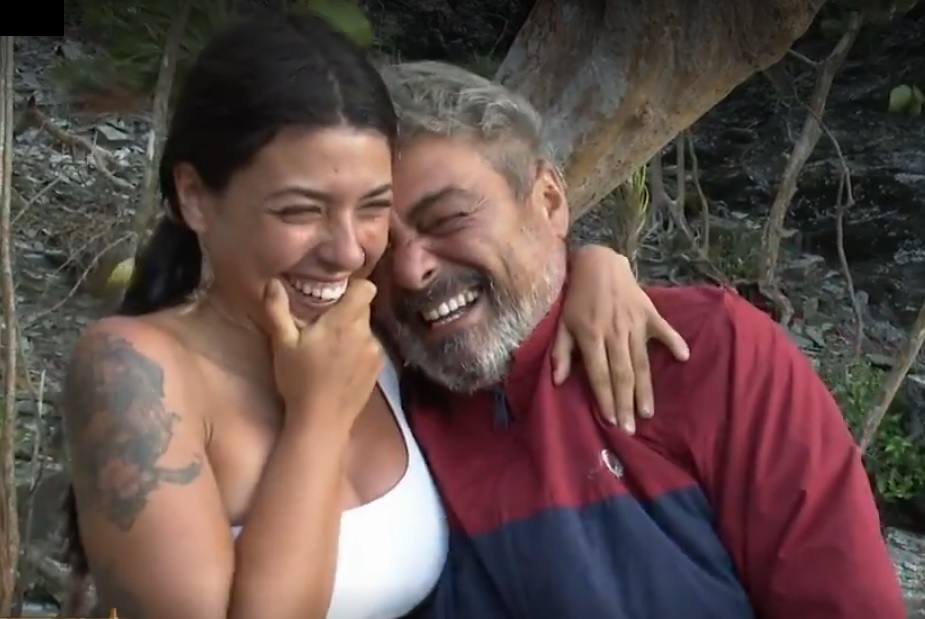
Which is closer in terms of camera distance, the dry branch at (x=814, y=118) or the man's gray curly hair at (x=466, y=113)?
the man's gray curly hair at (x=466, y=113)

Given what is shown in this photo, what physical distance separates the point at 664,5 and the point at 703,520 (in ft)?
3.64

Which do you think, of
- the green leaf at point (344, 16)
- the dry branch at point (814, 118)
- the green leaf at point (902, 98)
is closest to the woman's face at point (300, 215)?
the green leaf at point (344, 16)

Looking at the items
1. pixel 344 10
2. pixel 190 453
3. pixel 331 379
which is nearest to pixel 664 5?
pixel 344 10

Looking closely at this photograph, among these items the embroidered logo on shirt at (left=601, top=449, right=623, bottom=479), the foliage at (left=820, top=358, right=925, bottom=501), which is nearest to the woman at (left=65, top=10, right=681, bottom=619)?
the embroidered logo on shirt at (left=601, top=449, right=623, bottom=479)

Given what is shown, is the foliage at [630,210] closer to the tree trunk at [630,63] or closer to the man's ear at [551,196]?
the tree trunk at [630,63]

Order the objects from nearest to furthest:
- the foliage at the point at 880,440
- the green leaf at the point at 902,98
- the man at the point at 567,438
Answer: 1. the man at the point at 567,438
2. the green leaf at the point at 902,98
3. the foliage at the point at 880,440

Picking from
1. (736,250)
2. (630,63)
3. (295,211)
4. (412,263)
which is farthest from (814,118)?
(295,211)

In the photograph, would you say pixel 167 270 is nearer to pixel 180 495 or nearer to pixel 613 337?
pixel 180 495

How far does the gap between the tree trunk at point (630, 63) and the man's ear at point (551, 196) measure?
57 centimetres

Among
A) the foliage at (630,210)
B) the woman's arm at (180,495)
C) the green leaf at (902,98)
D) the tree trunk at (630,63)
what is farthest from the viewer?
the green leaf at (902,98)

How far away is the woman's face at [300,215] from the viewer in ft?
6.02

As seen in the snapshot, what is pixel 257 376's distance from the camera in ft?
6.40

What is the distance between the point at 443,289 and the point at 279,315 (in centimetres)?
33

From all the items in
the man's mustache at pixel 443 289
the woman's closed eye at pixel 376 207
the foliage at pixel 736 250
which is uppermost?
the woman's closed eye at pixel 376 207
